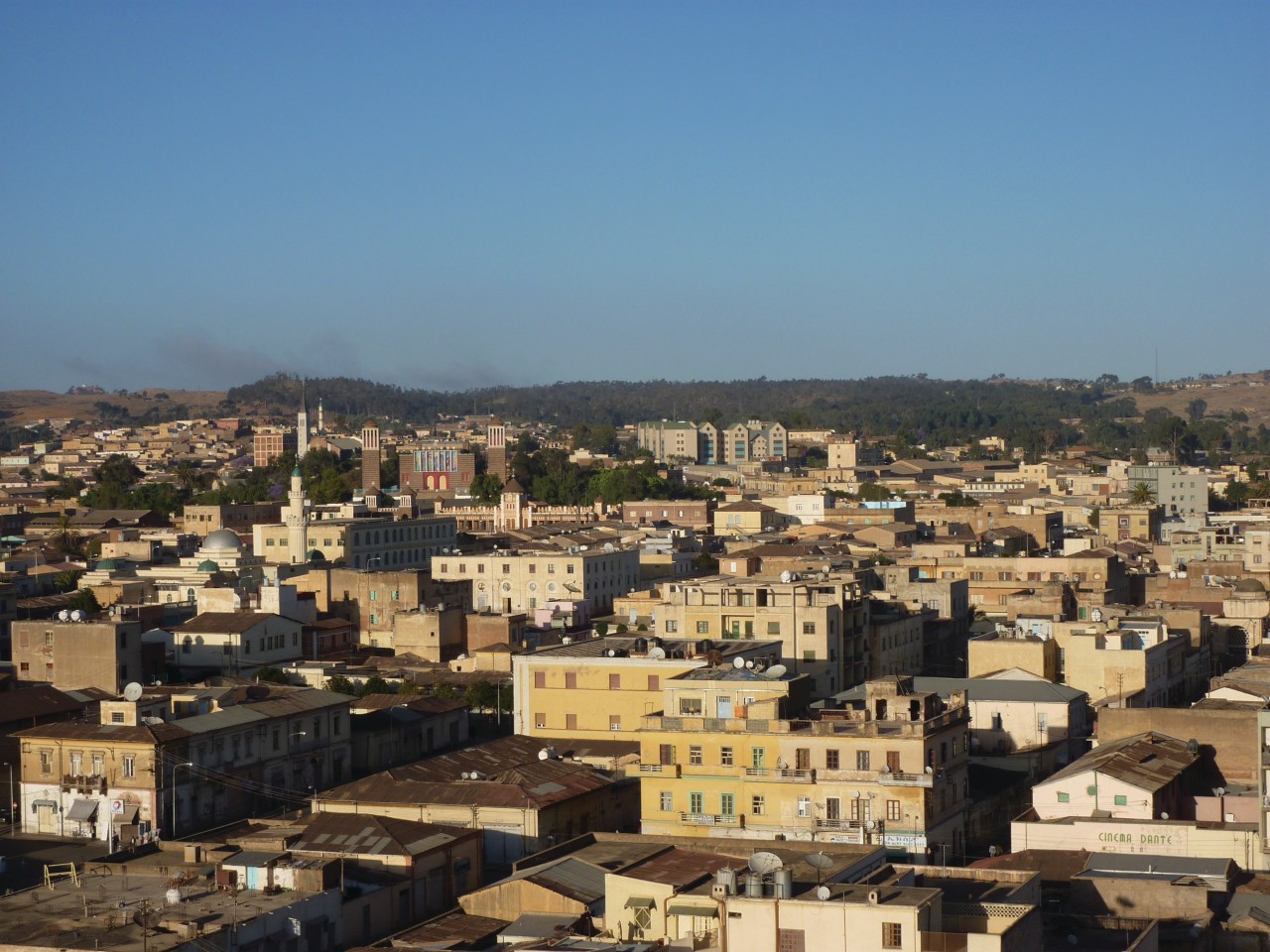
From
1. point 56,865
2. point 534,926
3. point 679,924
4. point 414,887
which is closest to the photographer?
point 679,924

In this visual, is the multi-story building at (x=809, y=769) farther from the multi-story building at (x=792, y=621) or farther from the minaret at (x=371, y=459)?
→ the minaret at (x=371, y=459)

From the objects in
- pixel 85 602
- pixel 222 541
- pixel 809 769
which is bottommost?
pixel 85 602

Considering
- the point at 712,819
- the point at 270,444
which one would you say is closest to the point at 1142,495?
the point at 712,819

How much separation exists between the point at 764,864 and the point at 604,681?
1676 cm

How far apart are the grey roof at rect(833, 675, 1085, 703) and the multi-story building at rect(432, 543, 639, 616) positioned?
26.1 m

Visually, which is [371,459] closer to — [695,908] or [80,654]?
[80,654]

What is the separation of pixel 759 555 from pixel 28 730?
120ft

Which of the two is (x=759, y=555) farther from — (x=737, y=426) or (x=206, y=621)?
(x=737, y=426)

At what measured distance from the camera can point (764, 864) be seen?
1959 centimetres

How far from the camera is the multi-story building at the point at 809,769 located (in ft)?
89.3

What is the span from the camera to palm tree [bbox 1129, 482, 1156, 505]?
321 ft

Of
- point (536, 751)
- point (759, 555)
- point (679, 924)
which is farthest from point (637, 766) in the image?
point (759, 555)

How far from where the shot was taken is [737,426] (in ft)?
564

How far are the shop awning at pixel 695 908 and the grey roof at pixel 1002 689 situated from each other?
13485 millimetres
